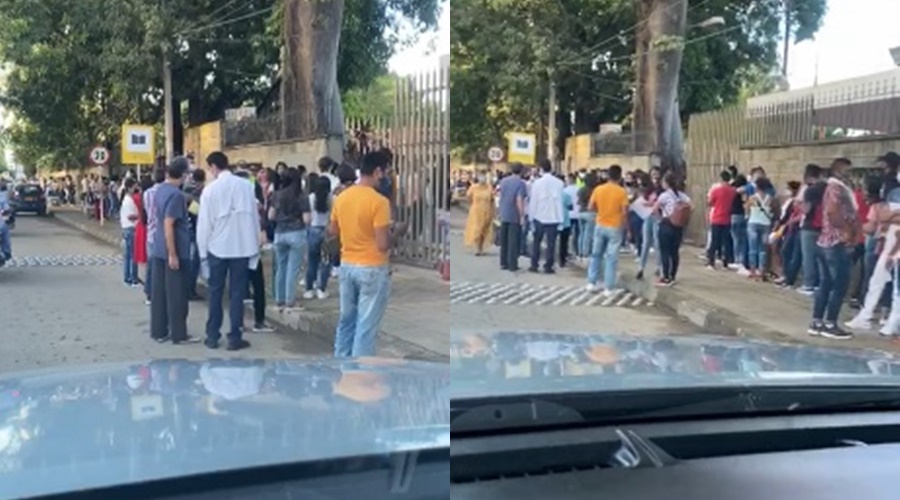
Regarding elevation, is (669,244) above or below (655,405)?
above

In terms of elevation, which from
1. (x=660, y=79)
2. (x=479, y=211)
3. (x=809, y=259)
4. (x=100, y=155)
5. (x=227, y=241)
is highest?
(x=660, y=79)

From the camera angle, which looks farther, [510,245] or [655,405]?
[510,245]

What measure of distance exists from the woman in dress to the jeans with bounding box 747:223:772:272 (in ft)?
5.81

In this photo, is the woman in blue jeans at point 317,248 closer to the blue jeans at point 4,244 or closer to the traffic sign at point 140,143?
the traffic sign at point 140,143

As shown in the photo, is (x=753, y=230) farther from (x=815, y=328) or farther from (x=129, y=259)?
(x=129, y=259)

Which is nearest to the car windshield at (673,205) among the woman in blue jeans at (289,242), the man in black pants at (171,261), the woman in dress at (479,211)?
the woman in dress at (479,211)

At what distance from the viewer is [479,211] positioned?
2.16 metres

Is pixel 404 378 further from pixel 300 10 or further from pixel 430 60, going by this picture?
pixel 300 10

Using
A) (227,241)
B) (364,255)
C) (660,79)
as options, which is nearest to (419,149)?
(660,79)

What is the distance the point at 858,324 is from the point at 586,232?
907 mm

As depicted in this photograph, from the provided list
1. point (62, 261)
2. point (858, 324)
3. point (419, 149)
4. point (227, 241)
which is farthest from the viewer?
point (62, 261)

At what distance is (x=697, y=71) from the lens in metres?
3.19

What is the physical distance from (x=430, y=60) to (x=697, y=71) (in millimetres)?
1492

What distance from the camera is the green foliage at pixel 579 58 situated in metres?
1.83
